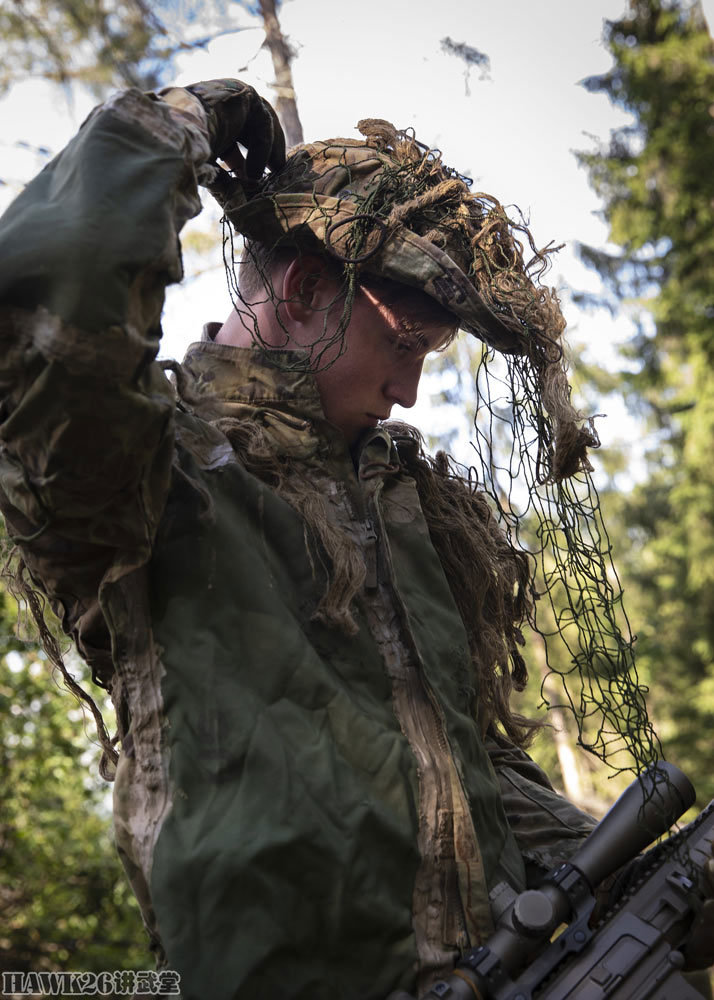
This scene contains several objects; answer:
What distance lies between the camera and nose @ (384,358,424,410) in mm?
2494

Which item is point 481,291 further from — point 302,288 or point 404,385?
point 302,288

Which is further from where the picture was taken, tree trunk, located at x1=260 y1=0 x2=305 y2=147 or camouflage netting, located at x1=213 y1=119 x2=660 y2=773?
tree trunk, located at x1=260 y1=0 x2=305 y2=147

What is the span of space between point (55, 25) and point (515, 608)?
2771 millimetres

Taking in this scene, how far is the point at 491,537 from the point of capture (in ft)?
9.09

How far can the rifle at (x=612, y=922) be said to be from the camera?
198cm

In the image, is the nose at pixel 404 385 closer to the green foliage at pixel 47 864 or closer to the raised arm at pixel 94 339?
the raised arm at pixel 94 339

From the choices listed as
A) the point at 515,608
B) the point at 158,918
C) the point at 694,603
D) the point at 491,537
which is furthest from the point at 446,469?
the point at 694,603

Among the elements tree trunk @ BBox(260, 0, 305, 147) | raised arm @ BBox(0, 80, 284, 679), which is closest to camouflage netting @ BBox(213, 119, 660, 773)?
raised arm @ BBox(0, 80, 284, 679)

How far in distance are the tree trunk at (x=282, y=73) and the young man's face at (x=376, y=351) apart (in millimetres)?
1609

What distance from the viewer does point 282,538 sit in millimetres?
2184

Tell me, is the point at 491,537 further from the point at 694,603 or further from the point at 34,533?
the point at 694,603

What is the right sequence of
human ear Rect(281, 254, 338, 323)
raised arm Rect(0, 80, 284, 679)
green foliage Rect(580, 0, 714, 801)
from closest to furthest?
1. raised arm Rect(0, 80, 284, 679)
2. human ear Rect(281, 254, 338, 323)
3. green foliage Rect(580, 0, 714, 801)

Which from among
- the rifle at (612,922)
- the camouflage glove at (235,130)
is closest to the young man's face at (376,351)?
the camouflage glove at (235,130)

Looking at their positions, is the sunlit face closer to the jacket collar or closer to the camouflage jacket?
the jacket collar
